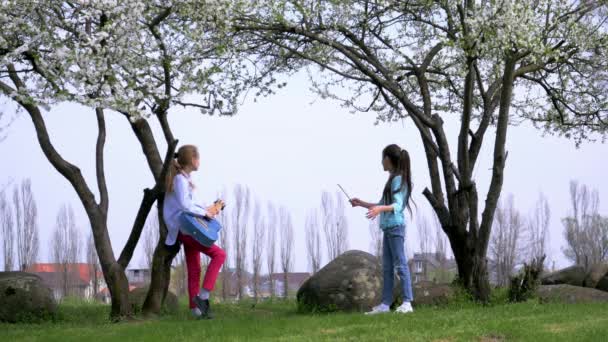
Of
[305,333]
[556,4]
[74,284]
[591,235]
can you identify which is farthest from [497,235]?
[305,333]

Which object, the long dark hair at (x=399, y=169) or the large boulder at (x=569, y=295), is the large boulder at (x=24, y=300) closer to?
the long dark hair at (x=399, y=169)

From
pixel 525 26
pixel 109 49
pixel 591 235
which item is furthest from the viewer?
pixel 591 235

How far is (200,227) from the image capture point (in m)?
10.9

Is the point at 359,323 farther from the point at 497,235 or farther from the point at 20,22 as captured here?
the point at 497,235

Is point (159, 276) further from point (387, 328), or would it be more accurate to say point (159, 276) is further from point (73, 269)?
point (73, 269)

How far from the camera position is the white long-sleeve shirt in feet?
35.8

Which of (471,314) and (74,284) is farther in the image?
(74,284)

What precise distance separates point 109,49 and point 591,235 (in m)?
32.0

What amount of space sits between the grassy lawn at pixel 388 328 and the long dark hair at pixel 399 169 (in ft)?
5.74

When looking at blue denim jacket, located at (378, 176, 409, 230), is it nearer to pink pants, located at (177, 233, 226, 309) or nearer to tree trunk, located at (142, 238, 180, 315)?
pink pants, located at (177, 233, 226, 309)

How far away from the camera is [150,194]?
1279cm

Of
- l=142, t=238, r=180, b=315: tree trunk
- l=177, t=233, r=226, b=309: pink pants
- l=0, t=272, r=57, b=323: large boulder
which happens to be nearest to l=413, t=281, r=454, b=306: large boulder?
l=177, t=233, r=226, b=309: pink pants

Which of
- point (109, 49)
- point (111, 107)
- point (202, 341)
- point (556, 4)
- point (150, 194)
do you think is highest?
point (556, 4)

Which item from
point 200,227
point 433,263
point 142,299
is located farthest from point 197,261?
point 433,263
